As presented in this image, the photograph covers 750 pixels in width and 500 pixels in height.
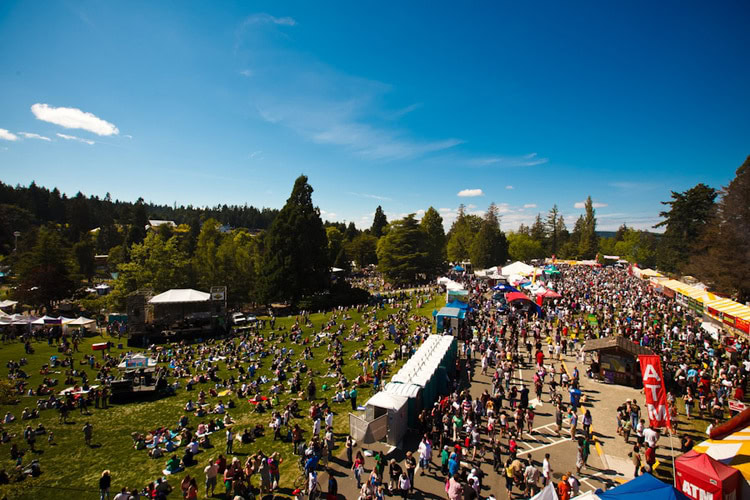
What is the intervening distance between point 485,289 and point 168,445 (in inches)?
1489

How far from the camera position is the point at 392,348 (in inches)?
980

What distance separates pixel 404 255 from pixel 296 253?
18264 mm

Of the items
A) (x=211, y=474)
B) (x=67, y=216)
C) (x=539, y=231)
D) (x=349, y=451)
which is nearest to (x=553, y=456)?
(x=349, y=451)

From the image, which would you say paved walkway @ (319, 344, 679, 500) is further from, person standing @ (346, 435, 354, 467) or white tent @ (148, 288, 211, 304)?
white tent @ (148, 288, 211, 304)

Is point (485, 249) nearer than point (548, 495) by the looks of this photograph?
No

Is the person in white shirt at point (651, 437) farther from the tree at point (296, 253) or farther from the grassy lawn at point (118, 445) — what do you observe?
the tree at point (296, 253)

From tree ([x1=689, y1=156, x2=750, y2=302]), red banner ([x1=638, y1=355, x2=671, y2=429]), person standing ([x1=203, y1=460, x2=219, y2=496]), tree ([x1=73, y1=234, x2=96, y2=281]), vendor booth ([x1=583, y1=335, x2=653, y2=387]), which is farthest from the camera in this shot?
tree ([x1=73, y1=234, x2=96, y2=281])

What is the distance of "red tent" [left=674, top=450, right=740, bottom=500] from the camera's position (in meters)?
8.23

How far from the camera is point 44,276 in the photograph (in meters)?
42.8

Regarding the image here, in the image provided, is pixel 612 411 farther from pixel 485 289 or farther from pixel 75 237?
pixel 75 237

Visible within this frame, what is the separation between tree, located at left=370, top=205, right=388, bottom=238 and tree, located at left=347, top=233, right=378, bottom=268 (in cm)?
1097

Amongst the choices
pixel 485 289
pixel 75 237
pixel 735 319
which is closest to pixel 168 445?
pixel 735 319

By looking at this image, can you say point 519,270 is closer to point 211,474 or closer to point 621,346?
point 621,346

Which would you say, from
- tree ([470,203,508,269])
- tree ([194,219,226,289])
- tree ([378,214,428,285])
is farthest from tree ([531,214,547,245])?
tree ([194,219,226,289])
